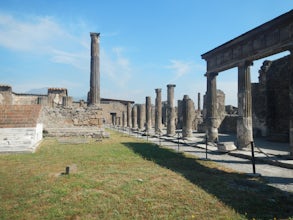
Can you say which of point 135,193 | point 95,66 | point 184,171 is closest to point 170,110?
point 95,66

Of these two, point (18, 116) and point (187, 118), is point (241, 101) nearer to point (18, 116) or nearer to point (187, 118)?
point (187, 118)

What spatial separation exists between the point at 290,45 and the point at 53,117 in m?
14.6

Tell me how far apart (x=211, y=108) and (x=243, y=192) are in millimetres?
8466

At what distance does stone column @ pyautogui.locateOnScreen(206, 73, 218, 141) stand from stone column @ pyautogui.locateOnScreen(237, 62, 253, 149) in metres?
2.34

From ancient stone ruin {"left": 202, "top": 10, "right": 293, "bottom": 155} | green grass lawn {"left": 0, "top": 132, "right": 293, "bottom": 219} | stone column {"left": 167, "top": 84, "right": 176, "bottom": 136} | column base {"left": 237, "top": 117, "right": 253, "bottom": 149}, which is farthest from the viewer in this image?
stone column {"left": 167, "top": 84, "right": 176, "bottom": 136}

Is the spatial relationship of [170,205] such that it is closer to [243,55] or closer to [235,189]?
[235,189]

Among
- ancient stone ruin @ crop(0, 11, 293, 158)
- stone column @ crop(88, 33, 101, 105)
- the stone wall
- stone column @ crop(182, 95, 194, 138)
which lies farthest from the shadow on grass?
stone column @ crop(88, 33, 101, 105)

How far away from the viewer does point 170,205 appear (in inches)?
165

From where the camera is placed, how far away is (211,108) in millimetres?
13055

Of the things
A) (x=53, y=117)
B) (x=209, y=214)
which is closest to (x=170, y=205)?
(x=209, y=214)

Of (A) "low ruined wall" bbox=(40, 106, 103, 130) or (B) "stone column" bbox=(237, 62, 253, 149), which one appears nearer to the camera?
(B) "stone column" bbox=(237, 62, 253, 149)

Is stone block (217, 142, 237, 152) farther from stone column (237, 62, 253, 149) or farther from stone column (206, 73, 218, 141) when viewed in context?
stone column (206, 73, 218, 141)

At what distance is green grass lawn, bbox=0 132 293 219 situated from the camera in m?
3.85

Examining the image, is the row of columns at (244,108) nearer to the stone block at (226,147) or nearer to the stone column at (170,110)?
the stone block at (226,147)
